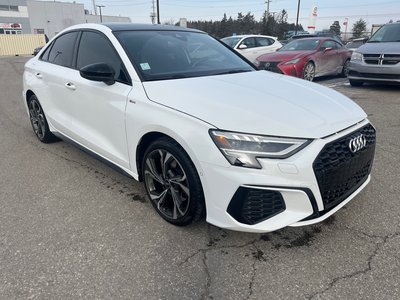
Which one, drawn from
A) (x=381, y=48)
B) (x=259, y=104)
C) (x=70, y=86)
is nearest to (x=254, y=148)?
(x=259, y=104)

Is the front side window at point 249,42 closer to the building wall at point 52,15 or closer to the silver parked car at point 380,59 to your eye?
the silver parked car at point 380,59

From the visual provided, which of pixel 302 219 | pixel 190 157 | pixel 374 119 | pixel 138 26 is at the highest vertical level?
pixel 138 26

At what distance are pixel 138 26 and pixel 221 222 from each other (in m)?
2.36

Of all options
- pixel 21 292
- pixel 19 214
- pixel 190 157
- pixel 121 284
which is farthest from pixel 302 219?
pixel 19 214

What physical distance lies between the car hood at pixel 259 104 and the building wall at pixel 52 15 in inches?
2652

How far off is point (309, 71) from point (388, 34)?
2.09 metres

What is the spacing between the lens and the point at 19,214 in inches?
123

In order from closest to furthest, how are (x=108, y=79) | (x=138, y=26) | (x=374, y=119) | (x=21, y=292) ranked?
(x=21, y=292) → (x=108, y=79) → (x=138, y=26) → (x=374, y=119)

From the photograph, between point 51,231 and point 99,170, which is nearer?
point 51,231

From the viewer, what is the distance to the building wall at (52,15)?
209 ft

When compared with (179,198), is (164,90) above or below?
above

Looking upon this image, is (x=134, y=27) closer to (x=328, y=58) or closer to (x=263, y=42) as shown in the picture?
(x=328, y=58)

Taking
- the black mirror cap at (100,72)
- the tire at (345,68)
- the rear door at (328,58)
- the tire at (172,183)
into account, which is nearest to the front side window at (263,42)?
the rear door at (328,58)

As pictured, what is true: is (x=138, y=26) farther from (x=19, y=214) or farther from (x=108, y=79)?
(x=19, y=214)
